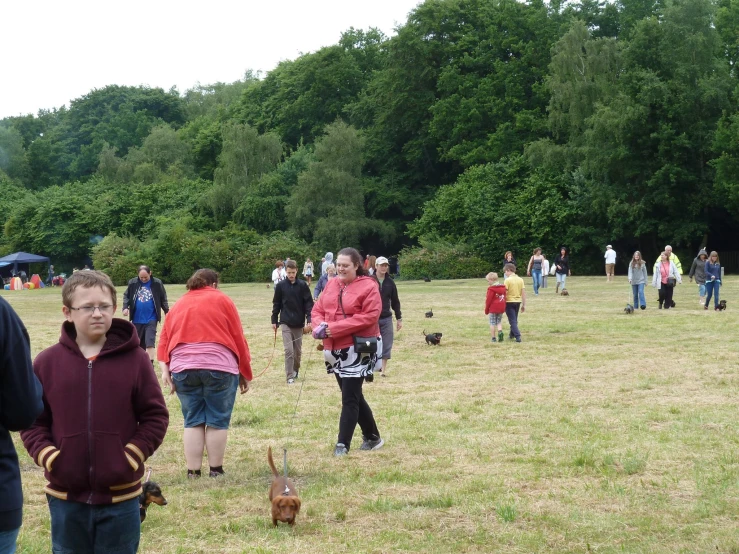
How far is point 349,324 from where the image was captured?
27.1 ft

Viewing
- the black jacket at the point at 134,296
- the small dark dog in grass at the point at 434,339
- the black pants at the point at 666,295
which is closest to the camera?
the black jacket at the point at 134,296

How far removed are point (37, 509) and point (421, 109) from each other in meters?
60.9

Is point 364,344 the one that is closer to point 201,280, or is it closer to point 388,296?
point 201,280

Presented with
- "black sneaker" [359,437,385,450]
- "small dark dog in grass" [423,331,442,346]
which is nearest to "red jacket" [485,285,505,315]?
"small dark dog in grass" [423,331,442,346]

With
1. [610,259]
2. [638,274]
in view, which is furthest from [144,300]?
[610,259]

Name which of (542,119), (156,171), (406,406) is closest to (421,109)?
(542,119)

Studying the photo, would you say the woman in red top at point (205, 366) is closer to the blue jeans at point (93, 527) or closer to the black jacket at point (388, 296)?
the blue jeans at point (93, 527)

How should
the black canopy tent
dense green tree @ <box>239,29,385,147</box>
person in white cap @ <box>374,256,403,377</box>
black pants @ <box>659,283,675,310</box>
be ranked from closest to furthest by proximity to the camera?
1. person in white cap @ <box>374,256,403,377</box>
2. black pants @ <box>659,283,675,310</box>
3. the black canopy tent
4. dense green tree @ <box>239,29,385,147</box>

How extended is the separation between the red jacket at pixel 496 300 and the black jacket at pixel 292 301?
18.1 ft

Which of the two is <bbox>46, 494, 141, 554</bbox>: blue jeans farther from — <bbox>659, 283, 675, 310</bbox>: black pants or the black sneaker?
<bbox>659, 283, 675, 310</bbox>: black pants

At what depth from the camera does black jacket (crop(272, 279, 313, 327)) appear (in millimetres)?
13578

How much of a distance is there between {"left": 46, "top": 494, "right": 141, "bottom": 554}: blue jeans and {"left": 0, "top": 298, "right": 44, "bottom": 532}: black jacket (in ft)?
1.80

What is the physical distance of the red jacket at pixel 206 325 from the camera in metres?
7.61

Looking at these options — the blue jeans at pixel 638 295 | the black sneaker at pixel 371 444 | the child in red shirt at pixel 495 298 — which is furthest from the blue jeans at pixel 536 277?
the black sneaker at pixel 371 444
